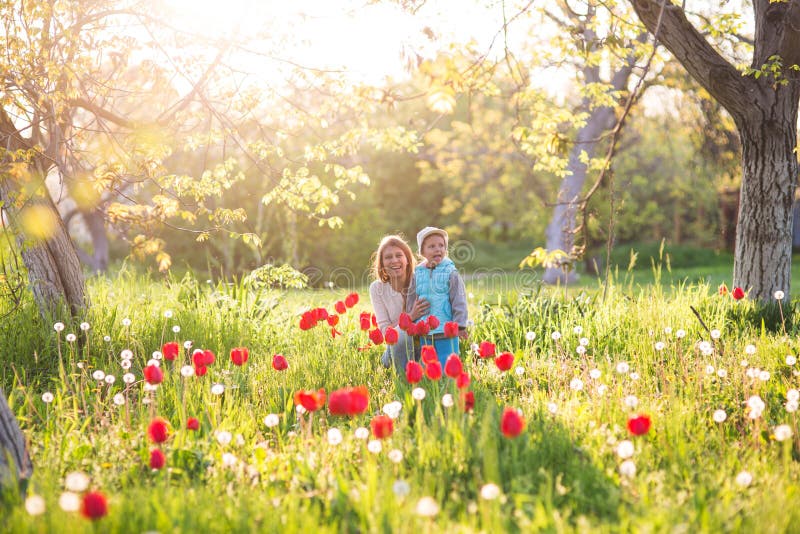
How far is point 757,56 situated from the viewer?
5996mm

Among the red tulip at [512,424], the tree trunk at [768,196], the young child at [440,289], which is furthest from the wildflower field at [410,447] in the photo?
the tree trunk at [768,196]

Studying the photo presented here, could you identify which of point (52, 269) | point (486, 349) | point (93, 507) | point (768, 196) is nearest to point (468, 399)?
point (486, 349)

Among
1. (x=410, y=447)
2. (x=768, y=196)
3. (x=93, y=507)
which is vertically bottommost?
(x=410, y=447)

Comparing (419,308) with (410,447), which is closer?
(410,447)

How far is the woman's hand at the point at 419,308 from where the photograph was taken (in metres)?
4.94

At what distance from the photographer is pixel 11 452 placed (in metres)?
2.65

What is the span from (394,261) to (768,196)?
3633 millimetres

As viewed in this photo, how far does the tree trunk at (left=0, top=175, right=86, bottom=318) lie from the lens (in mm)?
5270

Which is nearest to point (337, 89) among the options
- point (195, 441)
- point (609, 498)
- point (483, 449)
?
point (195, 441)

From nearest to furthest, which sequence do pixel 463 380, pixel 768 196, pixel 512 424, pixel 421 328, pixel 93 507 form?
pixel 93 507 < pixel 512 424 < pixel 463 380 < pixel 421 328 < pixel 768 196

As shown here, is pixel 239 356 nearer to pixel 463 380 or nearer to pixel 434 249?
pixel 463 380

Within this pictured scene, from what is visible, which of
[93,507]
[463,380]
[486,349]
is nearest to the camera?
[93,507]

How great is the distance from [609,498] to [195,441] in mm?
1897

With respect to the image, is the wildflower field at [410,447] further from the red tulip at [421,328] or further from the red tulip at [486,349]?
the red tulip at [421,328]
